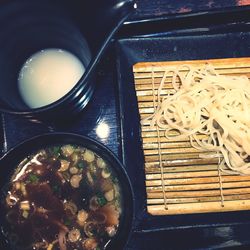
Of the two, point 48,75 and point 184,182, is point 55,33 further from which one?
point 184,182

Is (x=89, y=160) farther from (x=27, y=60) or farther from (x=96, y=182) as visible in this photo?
(x=27, y=60)

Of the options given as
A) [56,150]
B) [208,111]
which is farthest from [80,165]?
[208,111]

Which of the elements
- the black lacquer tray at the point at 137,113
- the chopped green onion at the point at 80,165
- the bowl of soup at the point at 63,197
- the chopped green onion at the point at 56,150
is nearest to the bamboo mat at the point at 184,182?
the black lacquer tray at the point at 137,113

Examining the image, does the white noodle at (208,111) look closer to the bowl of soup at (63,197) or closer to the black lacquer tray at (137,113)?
the black lacquer tray at (137,113)

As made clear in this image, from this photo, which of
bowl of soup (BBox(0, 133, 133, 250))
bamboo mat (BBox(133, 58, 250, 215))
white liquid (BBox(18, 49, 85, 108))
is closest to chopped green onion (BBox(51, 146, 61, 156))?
bowl of soup (BBox(0, 133, 133, 250))

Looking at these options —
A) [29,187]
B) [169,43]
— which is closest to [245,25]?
[169,43]

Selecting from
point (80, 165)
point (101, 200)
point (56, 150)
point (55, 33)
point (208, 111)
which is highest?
point (55, 33)

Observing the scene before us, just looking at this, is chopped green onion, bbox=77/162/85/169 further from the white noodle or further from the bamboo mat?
the white noodle
